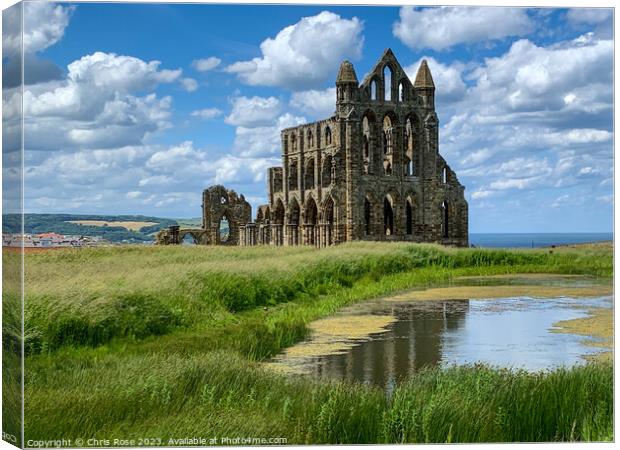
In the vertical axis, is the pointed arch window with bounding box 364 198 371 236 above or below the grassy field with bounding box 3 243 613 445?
above

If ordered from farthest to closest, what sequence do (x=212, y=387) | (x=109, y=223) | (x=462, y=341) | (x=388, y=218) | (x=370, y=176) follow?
1. (x=388, y=218)
2. (x=370, y=176)
3. (x=109, y=223)
4. (x=462, y=341)
5. (x=212, y=387)

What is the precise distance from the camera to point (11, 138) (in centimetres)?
1060

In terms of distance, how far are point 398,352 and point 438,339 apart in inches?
60.9

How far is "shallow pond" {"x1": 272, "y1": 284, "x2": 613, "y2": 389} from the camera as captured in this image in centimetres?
1395

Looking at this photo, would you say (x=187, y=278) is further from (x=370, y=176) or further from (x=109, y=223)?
(x=370, y=176)

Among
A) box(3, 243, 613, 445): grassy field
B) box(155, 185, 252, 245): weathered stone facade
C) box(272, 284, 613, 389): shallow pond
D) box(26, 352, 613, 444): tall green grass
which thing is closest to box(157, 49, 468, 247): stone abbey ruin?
box(155, 185, 252, 245): weathered stone facade

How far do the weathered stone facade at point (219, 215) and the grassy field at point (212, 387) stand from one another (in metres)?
45.3

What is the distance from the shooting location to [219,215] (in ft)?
217

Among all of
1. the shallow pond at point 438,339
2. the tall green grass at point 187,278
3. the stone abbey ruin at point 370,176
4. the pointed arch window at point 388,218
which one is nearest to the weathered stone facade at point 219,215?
the stone abbey ruin at point 370,176

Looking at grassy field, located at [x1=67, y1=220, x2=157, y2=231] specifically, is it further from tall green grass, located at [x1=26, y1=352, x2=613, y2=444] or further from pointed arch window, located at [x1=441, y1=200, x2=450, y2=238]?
pointed arch window, located at [x1=441, y1=200, x2=450, y2=238]

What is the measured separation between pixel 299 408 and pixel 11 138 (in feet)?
16.3

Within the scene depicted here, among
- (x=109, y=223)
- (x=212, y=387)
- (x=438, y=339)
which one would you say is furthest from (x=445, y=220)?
(x=212, y=387)

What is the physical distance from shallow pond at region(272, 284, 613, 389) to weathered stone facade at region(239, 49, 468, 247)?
2441 centimetres

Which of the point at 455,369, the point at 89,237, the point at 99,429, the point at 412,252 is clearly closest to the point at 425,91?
the point at 412,252
